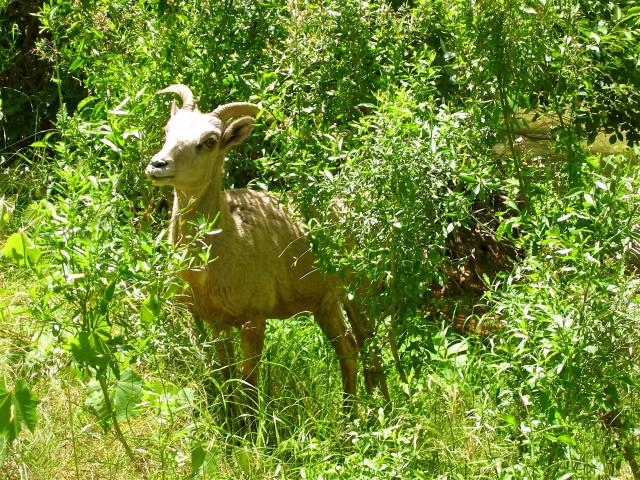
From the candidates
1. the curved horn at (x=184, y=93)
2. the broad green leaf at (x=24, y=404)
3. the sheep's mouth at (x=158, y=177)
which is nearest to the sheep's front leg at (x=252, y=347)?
the sheep's mouth at (x=158, y=177)

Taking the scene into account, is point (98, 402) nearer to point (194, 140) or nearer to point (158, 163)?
point (158, 163)

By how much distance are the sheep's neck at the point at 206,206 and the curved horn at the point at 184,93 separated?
432 millimetres

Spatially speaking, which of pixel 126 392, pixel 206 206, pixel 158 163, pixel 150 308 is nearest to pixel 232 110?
pixel 206 206

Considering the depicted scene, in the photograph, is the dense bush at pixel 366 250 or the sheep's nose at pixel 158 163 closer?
the dense bush at pixel 366 250

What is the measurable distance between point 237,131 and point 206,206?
18.7 inches

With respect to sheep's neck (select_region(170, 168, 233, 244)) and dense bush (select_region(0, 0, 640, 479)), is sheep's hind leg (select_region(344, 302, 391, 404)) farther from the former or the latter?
sheep's neck (select_region(170, 168, 233, 244))

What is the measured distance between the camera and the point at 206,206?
18.5 feet

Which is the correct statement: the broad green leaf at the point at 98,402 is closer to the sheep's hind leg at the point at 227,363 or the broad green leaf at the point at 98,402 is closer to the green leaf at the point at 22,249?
the green leaf at the point at 22,249

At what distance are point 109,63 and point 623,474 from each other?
13.3ft

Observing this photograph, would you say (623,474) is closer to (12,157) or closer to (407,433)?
(407,433)

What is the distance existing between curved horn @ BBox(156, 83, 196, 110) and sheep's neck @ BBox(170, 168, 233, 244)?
1.42ft

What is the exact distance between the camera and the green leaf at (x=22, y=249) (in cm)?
397

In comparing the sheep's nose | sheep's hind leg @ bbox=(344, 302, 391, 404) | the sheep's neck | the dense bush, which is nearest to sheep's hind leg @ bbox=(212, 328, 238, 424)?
the dense bush

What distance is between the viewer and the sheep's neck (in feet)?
18.2
